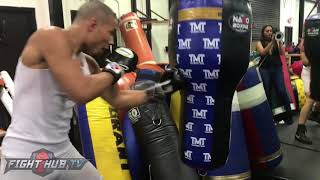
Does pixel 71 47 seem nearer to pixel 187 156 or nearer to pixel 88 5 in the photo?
pixel 88 5

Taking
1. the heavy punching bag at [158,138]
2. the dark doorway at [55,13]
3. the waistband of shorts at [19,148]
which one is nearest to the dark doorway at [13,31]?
the dark doorway at [55,13]

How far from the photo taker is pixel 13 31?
4.30 m

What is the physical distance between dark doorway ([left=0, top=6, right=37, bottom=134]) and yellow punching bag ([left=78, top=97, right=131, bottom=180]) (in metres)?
2.20

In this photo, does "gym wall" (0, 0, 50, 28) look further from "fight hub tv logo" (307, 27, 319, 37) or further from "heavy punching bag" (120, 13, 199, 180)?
"fight hub tv logo" (307, 27, 319, 37)

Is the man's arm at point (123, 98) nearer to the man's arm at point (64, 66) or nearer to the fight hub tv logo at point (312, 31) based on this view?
the man's arm at point (64, 66)

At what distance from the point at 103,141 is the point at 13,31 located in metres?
2.56

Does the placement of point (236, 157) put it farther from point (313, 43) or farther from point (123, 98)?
point (313, 43)

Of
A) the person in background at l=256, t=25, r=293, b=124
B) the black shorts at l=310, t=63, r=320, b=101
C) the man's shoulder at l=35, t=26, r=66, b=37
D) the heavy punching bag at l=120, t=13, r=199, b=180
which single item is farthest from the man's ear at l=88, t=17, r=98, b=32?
the person in background at l=256, t=25, r=293, b=124

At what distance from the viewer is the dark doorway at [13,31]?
418cm

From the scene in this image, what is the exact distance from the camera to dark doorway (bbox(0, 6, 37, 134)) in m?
4.18

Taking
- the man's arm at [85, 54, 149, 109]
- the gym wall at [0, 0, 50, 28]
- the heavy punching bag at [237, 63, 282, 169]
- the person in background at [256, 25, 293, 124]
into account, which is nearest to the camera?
the man's arm at [85, 54, 149, 109]

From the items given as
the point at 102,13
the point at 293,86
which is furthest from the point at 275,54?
the point at 102,13

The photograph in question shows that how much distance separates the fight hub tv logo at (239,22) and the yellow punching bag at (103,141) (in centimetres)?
139

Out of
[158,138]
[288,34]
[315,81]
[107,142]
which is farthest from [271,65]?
[288,34]
